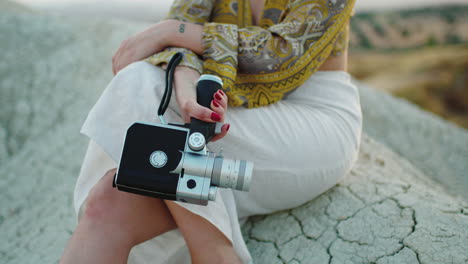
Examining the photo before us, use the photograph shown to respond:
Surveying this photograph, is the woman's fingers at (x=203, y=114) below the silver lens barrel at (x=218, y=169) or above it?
above

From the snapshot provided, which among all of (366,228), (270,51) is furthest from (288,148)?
(366,228)

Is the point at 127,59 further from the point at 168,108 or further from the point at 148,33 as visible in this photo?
the point at 168,108

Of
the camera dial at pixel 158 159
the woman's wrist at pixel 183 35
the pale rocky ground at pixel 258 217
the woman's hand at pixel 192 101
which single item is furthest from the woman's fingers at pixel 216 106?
the pale rocky ground at pixel 258 217

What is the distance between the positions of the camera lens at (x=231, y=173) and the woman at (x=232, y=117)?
8 cm

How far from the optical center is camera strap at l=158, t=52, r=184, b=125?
2.39 feet

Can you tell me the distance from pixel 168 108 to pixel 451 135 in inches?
71.8

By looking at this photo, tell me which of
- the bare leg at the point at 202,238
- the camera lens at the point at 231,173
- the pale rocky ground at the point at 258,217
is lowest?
the pale rocky ground at the point at 258,217

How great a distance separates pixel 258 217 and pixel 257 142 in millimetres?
343

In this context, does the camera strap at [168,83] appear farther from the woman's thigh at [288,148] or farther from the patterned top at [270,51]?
the woman's thigh at [288,148]

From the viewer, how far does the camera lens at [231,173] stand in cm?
62

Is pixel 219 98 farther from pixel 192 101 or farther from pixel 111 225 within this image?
pixel 111 225

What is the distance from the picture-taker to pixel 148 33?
0.91m

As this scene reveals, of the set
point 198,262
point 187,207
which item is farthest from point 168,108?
point 198,262

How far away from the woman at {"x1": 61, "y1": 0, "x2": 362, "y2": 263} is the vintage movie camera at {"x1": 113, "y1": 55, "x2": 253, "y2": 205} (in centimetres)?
7
